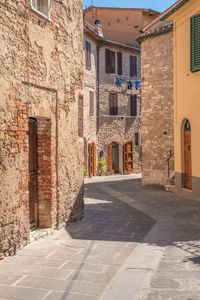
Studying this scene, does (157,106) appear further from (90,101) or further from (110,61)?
(110,61)

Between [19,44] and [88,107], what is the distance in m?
14.6

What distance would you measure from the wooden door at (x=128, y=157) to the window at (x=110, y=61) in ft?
16.2

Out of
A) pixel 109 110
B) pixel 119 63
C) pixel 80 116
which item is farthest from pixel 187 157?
pixel 119 63

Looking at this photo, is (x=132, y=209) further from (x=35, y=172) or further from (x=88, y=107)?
(x=88, y=107)

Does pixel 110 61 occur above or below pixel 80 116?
above

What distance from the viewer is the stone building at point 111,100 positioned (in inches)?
815

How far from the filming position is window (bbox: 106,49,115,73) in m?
22.2

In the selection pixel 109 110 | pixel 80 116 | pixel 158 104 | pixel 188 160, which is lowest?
pixel 188 160

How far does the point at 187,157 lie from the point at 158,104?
4.53 metres

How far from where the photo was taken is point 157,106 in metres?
16.5

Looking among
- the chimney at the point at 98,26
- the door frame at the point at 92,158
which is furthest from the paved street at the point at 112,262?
the chimney at the point at 98,26

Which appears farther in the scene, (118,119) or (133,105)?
(133,105)

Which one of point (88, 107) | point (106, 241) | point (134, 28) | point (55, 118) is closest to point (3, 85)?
point (55, 118)

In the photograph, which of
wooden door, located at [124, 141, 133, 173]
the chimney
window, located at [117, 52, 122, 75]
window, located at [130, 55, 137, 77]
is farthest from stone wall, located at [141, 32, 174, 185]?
window, located at [130, 55, 137, 77]
